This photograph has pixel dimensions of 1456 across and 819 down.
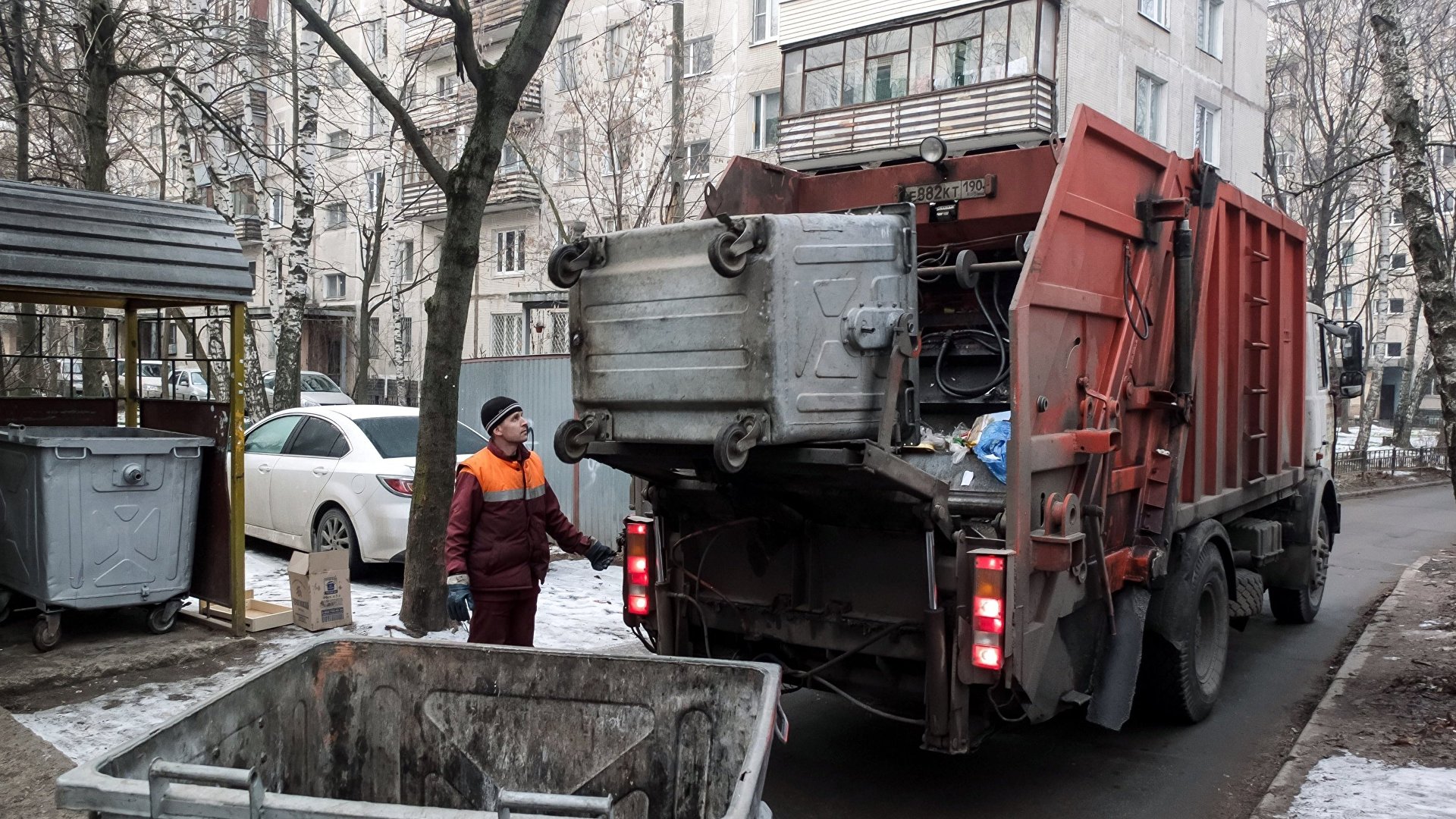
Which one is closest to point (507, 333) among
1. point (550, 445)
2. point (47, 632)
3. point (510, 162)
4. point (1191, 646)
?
point (510, 162)

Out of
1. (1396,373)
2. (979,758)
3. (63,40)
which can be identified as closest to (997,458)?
(979,758)

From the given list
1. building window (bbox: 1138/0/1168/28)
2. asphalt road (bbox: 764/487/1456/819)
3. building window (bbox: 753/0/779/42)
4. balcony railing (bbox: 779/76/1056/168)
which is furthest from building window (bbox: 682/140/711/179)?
asphalt road (bbox: 764/487/1456/819)

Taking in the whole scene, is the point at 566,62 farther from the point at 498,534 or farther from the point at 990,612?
the point at 990,612

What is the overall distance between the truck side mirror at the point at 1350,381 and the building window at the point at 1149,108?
14.3 m

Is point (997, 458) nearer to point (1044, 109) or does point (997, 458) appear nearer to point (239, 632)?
point (239, 632)

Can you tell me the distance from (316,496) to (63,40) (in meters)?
8.93

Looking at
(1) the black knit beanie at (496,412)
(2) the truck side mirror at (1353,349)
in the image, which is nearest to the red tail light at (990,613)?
(1) the black knit beanie at (496,412)

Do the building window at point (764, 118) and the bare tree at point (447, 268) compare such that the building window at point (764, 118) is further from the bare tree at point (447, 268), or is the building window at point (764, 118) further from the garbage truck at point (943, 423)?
the garbage truck at point (943, 423)

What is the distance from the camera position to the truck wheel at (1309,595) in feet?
27.6

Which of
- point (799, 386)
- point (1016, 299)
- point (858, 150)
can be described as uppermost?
point (858, 150)

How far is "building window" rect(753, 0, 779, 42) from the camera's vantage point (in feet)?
80.8

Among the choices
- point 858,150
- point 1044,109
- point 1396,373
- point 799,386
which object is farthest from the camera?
point 1396,373

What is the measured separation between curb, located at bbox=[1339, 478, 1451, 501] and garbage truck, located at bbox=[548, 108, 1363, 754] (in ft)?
54.2

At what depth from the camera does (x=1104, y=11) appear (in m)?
Result: 20.9
